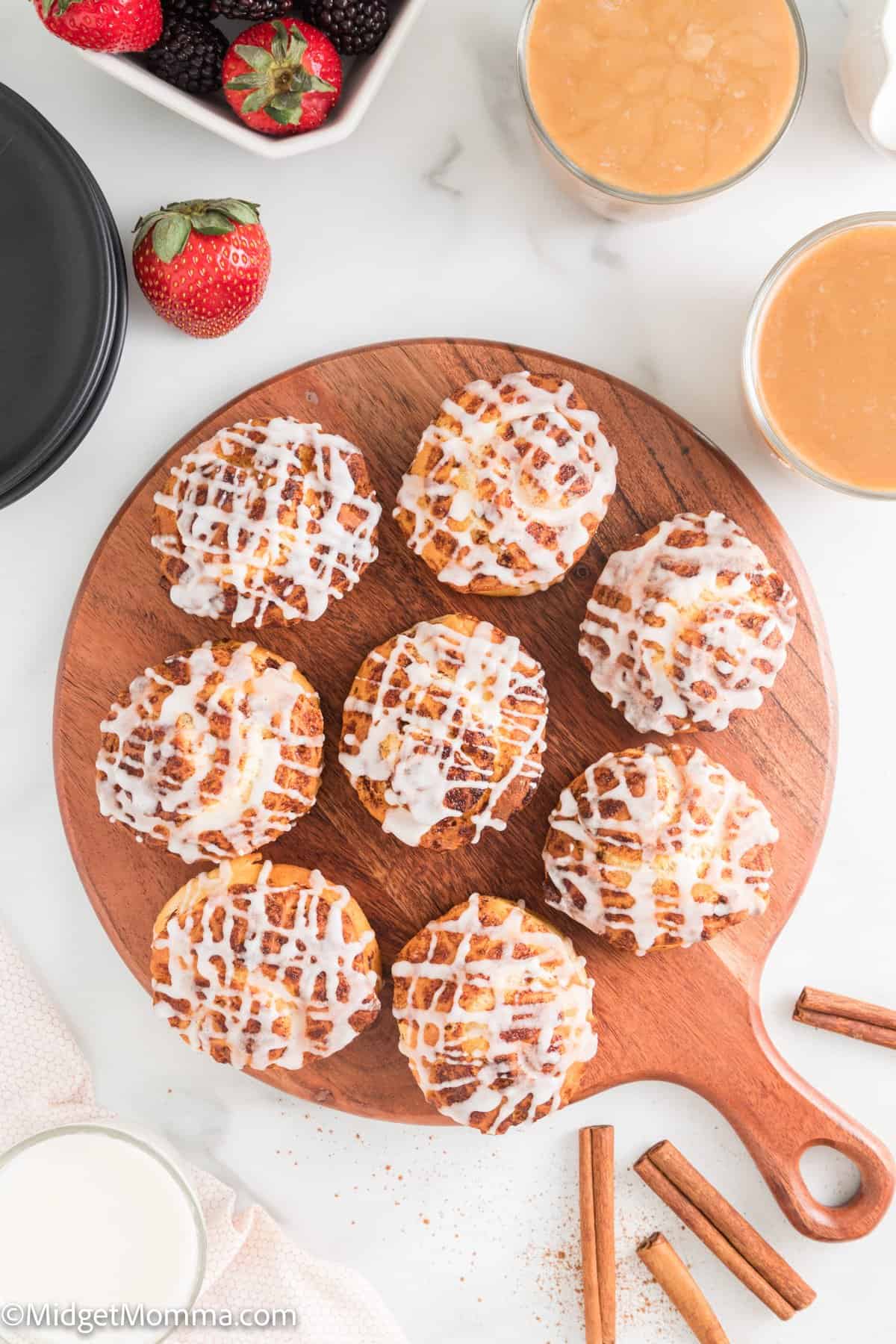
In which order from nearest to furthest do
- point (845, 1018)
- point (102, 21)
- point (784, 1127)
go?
point (102, 21) < point (784, 1127) < point (845, 1018)

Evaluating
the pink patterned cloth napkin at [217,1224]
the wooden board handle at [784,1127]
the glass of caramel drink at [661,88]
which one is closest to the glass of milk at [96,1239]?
the pink patterned cloth napkin at [217,1224]

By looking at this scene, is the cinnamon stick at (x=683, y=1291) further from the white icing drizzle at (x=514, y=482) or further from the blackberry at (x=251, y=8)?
the blackberry at (x=251, y=8)

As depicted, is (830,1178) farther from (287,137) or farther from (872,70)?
(287,137)

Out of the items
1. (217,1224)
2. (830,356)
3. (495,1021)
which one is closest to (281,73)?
(830,356)

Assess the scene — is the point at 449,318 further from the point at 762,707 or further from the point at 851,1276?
the point at 851,1276

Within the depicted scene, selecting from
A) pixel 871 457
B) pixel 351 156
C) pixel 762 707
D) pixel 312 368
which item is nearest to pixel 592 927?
pixel 762 707

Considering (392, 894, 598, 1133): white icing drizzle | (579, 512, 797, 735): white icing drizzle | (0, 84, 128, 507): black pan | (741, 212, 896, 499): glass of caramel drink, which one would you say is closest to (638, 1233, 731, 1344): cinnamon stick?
(392, 894, 598, 1133): white icing drizzle
